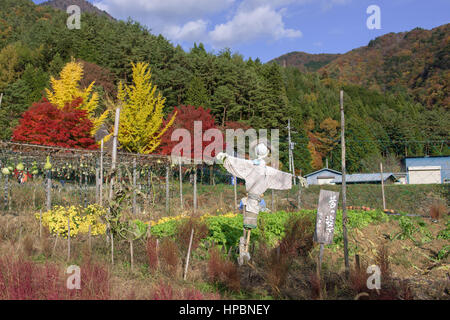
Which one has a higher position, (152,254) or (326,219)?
(326,219)

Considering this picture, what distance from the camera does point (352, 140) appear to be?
44.8 m

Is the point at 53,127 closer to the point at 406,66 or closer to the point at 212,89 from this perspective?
the point at 212,89

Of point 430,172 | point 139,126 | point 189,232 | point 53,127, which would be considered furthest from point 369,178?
point 189,232

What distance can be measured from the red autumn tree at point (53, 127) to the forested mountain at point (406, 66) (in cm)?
Answer: 6063

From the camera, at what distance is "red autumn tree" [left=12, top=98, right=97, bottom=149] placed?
54.2ft

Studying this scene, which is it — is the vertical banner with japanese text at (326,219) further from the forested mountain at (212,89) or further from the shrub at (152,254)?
the forested mountain at (212,89)

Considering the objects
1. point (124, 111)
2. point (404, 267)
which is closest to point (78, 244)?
point (404, 267)

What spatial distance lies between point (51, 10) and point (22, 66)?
118ft

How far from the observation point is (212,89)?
129ft

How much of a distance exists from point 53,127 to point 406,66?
252 ft

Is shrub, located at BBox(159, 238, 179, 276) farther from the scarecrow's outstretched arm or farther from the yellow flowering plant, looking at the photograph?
the yellow flowering plant

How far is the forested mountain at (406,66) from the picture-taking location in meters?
63.1

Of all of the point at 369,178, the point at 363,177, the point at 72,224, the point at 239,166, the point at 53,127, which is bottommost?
the point at 72,224

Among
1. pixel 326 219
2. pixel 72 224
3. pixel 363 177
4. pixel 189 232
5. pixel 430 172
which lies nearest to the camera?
pixel 326 219
